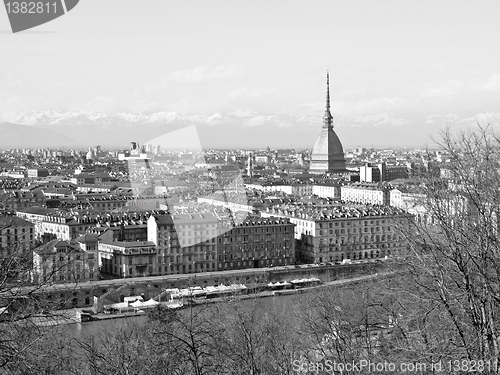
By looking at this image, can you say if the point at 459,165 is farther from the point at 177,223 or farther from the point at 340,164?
the point at 340,164

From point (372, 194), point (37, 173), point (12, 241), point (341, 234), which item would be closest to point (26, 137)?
point (37, 173)

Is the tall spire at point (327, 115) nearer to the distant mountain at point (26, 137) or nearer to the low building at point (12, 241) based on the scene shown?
the distant mountain at point (26, 137)

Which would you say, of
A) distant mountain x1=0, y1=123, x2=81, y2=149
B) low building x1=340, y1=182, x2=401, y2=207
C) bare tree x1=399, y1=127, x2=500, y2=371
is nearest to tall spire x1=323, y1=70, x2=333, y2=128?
low building x1=340, y1=182, x2=401, y2=207

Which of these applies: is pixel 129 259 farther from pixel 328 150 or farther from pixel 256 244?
pixel 328 150

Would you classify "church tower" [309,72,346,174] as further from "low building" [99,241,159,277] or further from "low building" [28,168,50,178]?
"low building" [99,241,159,277]

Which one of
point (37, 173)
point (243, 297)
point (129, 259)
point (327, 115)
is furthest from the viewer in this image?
point (37, 173)

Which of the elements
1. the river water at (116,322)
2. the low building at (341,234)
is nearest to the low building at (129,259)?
the river water at (116,322)

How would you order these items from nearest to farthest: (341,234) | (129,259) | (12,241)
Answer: (12,241) → (129,259) → (341,234)

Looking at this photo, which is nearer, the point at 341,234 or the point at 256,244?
the point at 256,244
